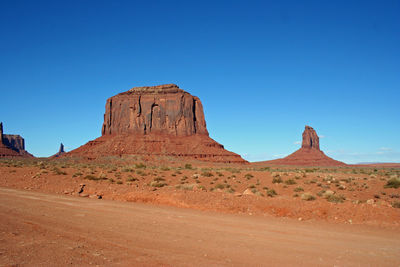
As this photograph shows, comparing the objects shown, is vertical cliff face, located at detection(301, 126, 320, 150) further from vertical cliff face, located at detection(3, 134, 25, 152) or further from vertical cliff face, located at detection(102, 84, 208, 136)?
vertical cliff face, located at detection(3, 134, 25, 152)

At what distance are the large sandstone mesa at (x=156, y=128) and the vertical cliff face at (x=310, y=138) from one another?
72.2m

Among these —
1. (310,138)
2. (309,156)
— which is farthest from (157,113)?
(310,138)

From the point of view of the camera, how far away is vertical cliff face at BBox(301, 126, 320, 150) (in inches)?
5915

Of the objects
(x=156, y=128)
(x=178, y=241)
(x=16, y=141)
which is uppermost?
(x=16, y=141)

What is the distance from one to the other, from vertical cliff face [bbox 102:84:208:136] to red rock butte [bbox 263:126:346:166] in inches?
2091

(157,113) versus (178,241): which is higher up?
(157,113)

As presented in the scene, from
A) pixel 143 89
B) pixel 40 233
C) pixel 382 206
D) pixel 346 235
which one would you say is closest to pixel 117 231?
pixel 40 233

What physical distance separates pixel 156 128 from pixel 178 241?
3596 inches

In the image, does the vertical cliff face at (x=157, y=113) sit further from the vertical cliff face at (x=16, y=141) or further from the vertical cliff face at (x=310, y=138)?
the vertical cliff face at (x=16, y=141)

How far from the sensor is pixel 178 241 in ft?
22.9

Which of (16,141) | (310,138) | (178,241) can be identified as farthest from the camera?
(16,141)

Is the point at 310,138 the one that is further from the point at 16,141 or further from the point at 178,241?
the point at 16,141

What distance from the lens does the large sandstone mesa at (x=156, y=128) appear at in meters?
82.4

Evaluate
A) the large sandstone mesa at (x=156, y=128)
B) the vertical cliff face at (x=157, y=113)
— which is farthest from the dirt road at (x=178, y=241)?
the vertical cliff face at (x=157, y=113)
